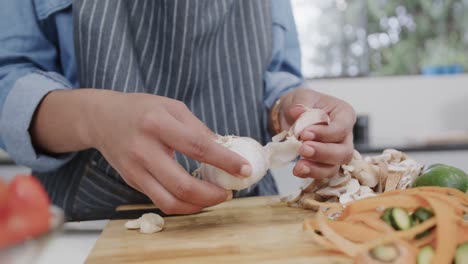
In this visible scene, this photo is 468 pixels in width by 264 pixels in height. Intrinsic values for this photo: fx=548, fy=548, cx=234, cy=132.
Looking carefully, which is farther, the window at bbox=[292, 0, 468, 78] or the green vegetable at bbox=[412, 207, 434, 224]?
the window at bbox=[292, 0, 468, 78]

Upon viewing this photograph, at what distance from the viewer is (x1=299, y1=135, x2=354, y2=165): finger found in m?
0.92

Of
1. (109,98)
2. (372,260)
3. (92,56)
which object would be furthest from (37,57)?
(372,260)

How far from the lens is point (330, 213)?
0.90 meters

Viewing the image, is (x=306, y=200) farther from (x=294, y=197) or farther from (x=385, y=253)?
(x=385, y=253)

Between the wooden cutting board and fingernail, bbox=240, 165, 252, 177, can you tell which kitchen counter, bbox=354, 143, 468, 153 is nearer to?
the wooden cutting board

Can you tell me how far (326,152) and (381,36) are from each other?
216 cm

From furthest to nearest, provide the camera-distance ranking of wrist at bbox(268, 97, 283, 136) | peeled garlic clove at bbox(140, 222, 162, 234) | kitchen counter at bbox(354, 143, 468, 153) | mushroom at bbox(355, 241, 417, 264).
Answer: kitchen counter at bbox(354, 143, 468, 153)
wrist at bbox(268, 97, 283, 136)
peeled garlic clove at bbox(140, 222, 162, 234)
mushroom at bbox(355, 241, 417, 264)

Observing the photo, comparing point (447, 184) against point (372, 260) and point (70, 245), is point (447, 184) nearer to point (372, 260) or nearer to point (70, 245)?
point (372, 260)

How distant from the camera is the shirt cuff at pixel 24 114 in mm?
938

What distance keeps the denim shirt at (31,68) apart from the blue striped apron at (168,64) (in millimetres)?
57

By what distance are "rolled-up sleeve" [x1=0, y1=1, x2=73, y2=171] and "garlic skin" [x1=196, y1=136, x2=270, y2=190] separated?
1.07 ft

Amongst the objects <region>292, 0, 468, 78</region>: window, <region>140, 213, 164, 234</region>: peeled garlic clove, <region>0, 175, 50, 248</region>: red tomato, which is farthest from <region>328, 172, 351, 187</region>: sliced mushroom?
<region>292, 0, 468, 78</region>: window

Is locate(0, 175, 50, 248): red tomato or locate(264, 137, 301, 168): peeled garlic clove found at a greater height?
locate(0, 175, 50, 248): red tomato

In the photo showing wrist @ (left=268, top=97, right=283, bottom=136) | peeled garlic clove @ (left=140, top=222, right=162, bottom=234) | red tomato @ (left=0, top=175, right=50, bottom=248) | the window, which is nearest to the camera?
red tomato @ (left=0, top=175, right=50, bottom=248)
